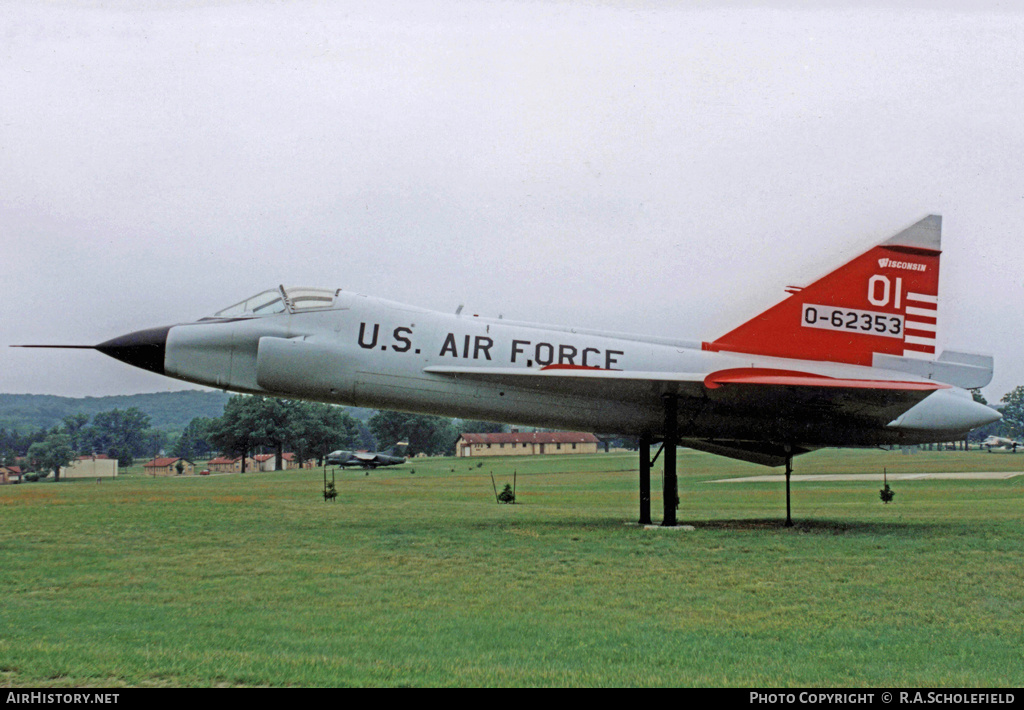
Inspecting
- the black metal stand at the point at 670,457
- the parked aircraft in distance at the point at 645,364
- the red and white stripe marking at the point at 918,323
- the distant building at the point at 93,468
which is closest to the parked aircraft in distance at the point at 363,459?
the distant building at the point at 93,468

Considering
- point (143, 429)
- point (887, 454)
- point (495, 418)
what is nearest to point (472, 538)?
point (495, 418)

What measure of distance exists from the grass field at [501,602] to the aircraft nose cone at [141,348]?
262 centimetres

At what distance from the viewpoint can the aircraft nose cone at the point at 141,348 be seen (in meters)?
13.5

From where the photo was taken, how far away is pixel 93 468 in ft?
136

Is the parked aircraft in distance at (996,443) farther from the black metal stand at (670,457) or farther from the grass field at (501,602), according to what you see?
the black metal stand at (670,457)

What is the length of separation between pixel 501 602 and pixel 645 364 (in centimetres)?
763

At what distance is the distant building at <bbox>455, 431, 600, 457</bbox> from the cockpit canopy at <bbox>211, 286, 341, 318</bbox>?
2031 inches

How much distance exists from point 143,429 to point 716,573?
48.4 m

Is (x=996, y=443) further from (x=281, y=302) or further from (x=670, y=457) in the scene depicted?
(x=281, y=302)

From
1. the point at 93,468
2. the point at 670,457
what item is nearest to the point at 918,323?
the point at 670,457

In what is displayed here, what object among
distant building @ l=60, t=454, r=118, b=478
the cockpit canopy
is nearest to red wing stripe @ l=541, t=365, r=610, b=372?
the cockpit canopy

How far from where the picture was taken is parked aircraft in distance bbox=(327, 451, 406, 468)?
60.0 m

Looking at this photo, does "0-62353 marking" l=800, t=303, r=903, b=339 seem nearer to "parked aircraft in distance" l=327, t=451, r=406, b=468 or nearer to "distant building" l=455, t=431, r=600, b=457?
"parked aircraft in distance" l=327, t=451, r=406, b=468

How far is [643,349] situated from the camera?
14.6 m
